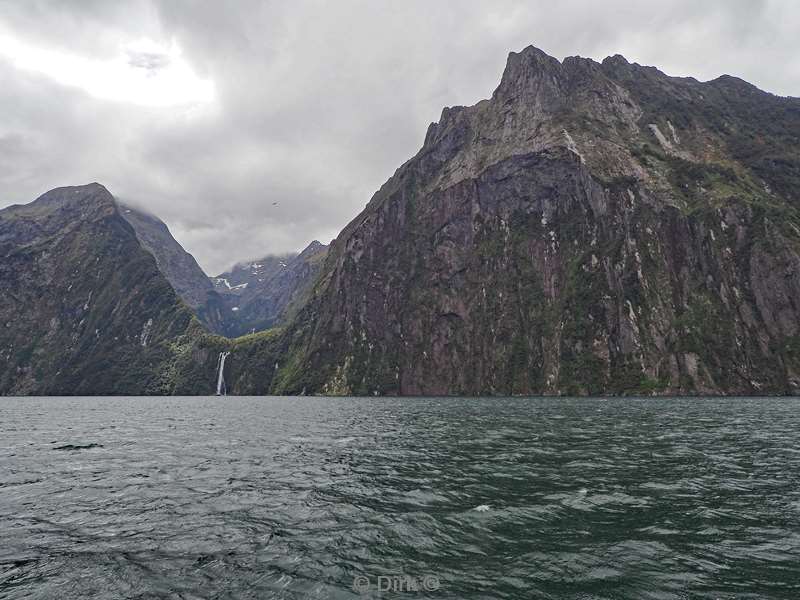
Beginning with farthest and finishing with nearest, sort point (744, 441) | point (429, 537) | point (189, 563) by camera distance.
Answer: point (744, 441), point (429, 537), point (189, 563)

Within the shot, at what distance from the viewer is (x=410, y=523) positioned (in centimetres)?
2008

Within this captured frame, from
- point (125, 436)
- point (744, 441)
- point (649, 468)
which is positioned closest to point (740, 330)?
point (744, 441)

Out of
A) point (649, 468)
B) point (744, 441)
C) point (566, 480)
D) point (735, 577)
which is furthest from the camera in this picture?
point (744, 441)

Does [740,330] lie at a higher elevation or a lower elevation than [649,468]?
higher

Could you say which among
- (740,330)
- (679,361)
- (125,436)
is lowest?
(125,436)

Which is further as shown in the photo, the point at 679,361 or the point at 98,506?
the point at 679,361

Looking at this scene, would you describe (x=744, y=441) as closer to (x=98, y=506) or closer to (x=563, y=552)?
(x=563, y=552)

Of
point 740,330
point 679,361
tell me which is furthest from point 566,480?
point 740,330

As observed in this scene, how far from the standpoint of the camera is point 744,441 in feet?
139

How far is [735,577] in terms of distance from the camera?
45.7ft

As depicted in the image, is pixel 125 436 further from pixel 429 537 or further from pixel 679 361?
pixel 679 361

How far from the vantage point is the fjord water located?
14.2 metres

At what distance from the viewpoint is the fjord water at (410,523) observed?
14242mm

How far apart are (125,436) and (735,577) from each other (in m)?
58.0
